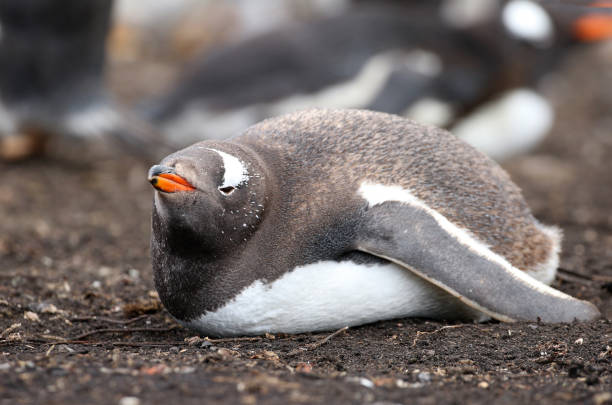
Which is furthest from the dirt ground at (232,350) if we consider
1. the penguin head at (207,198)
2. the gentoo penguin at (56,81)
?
the gentoo penguin at (56,81)

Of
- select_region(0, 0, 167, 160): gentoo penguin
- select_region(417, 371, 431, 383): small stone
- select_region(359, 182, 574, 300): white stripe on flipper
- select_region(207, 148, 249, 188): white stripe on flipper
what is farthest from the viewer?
select_region(0, 0, 167, 160): gentoo penguin

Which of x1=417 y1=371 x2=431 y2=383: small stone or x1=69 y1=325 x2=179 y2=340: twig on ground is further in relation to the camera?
x1=69 y1=325 x2=179 y2=340: twig on ground

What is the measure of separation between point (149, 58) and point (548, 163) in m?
7.66

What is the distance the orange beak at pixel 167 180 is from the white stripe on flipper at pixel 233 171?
178 millimetres

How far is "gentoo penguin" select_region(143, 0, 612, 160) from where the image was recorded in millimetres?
9031

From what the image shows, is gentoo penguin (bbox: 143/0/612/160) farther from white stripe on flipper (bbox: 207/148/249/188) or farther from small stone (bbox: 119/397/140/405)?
small stone (bbox: 119/397/140/405)

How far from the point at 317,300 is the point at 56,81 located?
621 centimetres

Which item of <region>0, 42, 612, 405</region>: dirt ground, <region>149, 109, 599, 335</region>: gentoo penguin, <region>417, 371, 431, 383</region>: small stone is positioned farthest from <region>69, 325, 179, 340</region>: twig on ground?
<region>417, 371, 431, 383</region>: small stone

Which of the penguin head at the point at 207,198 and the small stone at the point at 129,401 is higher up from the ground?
the penguin head at the point at 207,198

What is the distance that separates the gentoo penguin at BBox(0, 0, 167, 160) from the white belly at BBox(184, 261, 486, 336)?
17.2ft

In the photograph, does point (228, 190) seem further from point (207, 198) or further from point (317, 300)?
point (317, 300)

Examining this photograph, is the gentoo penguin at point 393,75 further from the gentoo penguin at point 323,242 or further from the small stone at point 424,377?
the small stone at point 424,377

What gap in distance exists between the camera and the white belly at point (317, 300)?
12.3 ft

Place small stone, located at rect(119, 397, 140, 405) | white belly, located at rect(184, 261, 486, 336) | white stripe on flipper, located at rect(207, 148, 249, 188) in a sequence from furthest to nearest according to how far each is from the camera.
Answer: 1. white belly, located at rect(184, 261, 486, 336)
2. white stripe on flipper, located at rect(207, 148, 249, 188)
3. small stone, located at rect(119, 397, 140, 405)
